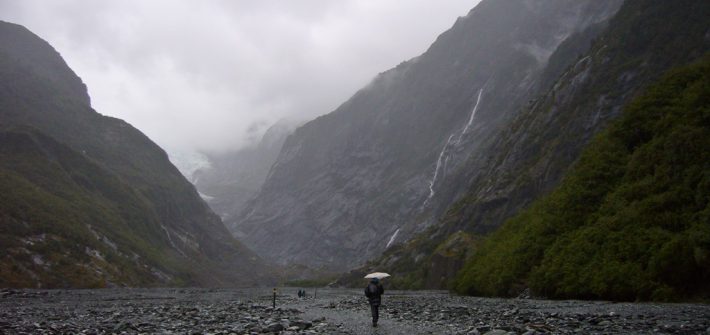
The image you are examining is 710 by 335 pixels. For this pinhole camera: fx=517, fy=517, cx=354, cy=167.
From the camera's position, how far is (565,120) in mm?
108250

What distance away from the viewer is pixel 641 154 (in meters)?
42.3

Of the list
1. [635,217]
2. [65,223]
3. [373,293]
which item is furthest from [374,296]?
[65,223]

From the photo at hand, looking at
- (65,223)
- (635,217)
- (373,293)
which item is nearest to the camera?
(373,293)

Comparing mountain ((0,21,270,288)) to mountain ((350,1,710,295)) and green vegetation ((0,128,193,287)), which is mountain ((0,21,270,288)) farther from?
mountain ((350,1,710,295))

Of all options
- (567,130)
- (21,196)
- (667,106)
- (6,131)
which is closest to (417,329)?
(667,106)

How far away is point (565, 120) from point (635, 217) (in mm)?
77422

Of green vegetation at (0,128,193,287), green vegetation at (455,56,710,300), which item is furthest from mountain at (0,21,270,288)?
green vegetation at (455,56,710,300)

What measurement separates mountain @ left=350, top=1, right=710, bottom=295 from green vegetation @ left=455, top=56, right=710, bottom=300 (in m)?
31.0

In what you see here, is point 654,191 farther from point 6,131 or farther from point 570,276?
point 6,131

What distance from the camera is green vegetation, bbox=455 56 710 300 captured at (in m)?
30.8

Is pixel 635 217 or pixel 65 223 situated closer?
pixel 635 217

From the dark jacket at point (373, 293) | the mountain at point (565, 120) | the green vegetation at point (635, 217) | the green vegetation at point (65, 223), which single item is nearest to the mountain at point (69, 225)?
the green vegetation at point (65, 223)

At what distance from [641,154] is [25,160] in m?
161

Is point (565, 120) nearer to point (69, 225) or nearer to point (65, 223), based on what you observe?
point (69, 225)
